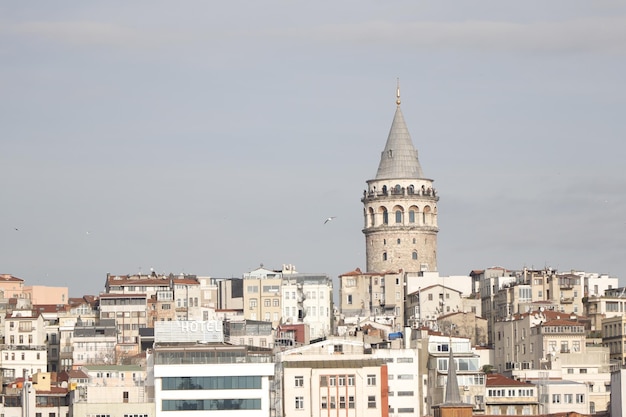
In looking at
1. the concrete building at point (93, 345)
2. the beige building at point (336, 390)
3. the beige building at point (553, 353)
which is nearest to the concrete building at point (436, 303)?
the beige building at point (553, 353)

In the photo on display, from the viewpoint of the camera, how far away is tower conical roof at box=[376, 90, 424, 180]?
171750mm

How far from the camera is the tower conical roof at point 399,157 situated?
172 metres

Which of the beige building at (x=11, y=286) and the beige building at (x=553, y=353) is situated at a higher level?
the beige building at (x=11, y=286)

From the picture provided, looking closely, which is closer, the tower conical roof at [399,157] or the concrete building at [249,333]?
the concrete building at [249,333]

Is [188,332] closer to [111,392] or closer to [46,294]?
[111,392]

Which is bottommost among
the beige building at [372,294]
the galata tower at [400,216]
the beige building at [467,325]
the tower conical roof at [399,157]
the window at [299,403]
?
the window at [299,403]

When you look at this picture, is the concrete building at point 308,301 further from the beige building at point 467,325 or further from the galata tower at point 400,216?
the galata tower at point 400,216

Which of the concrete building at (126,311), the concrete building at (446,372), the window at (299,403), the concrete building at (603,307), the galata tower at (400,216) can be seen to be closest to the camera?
the window at (299,403)

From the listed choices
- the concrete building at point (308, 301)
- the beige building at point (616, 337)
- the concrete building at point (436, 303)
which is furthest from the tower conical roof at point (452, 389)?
the concrete building at point (308, 301)

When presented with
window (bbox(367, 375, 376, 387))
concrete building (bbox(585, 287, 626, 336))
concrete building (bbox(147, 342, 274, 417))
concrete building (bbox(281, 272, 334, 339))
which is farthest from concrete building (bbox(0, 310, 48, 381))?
concrete building (bbox(585, 287, 626, 336))

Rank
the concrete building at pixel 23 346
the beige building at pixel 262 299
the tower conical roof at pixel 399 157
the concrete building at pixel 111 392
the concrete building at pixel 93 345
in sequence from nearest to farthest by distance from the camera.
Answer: the concrete building at pixel 111 392, the concrete building at pixel 93 345, the concrete building at pixel 23 346, the beige building at pixel 262 299, the tower conical roof at pixel 399 157

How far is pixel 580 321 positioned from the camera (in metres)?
142

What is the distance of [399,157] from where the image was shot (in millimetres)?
172500

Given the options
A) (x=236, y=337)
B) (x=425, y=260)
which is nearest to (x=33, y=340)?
(x=236, y=337)
